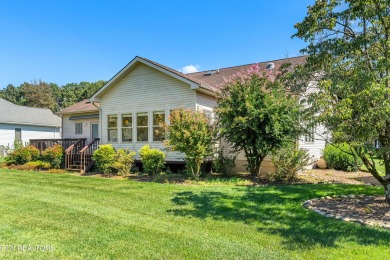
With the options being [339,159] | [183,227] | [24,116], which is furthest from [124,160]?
[24,116]

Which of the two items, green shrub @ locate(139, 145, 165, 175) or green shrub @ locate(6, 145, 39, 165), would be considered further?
green shrub @ locate(6, 145, 39, 165)

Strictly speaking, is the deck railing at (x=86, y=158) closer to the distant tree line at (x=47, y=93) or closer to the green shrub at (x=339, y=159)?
the green shrub at (x=339, y=159)

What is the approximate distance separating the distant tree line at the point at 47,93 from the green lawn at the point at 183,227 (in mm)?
43055

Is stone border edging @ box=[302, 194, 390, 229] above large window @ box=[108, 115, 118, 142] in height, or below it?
below

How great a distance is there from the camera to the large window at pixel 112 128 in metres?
14.5

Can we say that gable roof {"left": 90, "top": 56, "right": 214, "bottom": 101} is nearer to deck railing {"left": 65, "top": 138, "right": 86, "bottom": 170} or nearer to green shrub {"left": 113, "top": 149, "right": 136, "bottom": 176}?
deck railing {"left": 65, "top": 138, "right": 86, "bottom": 170}

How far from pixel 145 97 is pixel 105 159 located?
3559mm

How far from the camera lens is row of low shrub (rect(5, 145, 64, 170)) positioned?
14.3m

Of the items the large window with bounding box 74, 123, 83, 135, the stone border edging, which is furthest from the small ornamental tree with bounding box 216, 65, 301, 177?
the large window with bounding box 74, 123, 83, 135

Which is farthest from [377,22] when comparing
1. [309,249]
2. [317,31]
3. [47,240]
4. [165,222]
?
[47,240]

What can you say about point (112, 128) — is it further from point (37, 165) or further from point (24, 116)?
point (24, 116)

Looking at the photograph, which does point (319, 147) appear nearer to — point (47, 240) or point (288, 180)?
point (288, 180)

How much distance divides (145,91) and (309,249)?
36.2 feet

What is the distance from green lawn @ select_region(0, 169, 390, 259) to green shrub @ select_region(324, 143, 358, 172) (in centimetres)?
583
